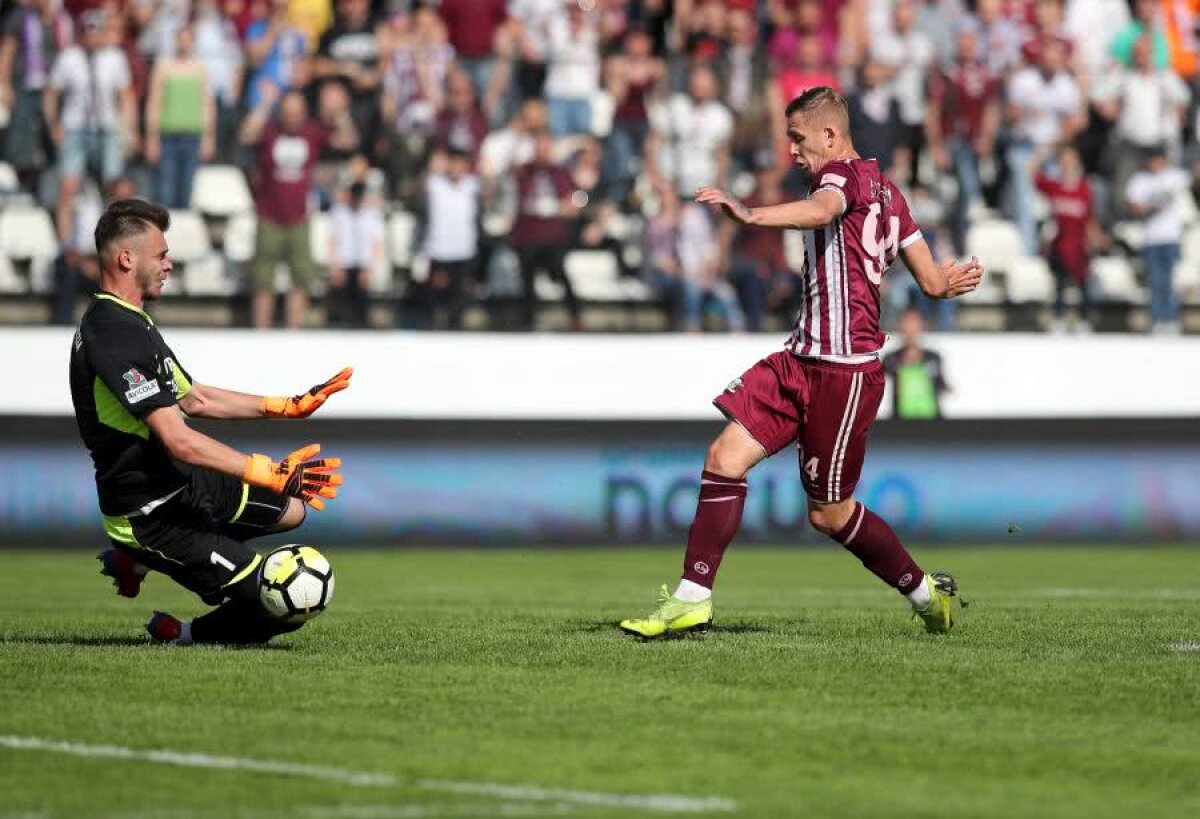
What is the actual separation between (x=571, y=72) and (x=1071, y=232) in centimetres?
502

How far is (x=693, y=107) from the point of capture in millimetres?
19406

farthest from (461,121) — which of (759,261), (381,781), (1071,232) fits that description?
(381,781)

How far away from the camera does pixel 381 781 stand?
577 centimetres

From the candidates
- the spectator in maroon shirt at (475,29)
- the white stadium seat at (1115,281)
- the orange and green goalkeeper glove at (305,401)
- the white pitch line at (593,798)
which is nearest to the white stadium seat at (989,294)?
the white stadium seat at (1115,281)

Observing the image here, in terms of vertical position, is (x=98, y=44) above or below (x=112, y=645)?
above

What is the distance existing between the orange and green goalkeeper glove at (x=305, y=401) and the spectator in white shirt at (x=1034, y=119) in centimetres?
1230

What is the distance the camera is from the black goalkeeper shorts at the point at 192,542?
8562mm

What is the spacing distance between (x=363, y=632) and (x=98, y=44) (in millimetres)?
9975

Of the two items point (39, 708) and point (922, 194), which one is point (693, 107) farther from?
point (39, 708)

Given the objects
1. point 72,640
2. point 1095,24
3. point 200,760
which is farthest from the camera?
point 1095,24

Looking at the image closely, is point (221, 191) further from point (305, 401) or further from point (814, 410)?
point (814, 410)

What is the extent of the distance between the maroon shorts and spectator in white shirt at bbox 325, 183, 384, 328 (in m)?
9.57

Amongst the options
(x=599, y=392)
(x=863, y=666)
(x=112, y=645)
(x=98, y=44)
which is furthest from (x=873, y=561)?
(x=98, y=44)

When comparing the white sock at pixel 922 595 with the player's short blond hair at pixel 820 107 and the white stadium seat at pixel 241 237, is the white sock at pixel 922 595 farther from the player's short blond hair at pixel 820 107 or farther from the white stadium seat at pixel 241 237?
the white stadium seat at pixel 241 237
